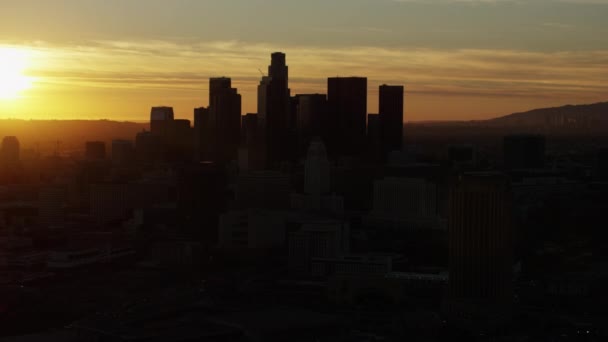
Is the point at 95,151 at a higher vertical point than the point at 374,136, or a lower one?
lower

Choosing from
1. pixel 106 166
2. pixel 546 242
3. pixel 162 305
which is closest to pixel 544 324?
pixel 162 305

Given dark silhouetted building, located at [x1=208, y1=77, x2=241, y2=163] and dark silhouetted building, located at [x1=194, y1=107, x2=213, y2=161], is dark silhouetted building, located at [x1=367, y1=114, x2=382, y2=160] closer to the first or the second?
dark silhouetted building, located at [x1=208, y1=77, x2=241, y2=163]

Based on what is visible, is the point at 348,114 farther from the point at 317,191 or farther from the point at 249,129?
the point at 317,191

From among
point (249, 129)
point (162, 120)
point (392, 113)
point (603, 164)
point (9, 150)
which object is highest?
point (392, 113)

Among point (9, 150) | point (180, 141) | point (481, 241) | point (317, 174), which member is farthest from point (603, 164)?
point (9, 150)

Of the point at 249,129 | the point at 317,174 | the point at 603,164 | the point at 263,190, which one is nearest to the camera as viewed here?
the point at 263,190

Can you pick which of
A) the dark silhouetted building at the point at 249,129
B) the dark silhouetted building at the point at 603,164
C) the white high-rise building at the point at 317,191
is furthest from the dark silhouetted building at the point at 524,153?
the white high-rise building at the point at 317,191

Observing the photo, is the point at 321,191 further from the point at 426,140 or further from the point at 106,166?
the point at 426,140
